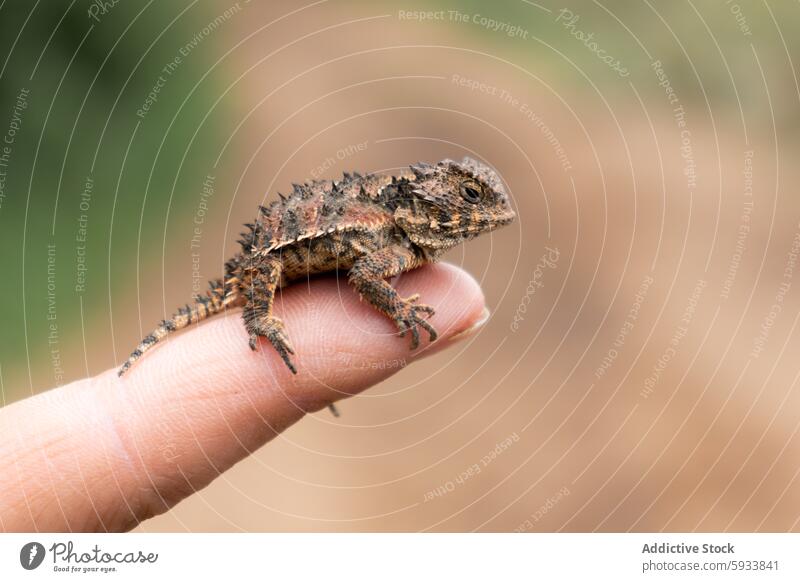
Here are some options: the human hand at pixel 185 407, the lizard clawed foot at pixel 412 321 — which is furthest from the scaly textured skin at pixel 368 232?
the human hand at pixel 185 407

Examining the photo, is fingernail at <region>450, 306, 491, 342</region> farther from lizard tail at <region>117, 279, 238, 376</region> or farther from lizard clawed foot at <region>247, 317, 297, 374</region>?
lizard tail at <region>117, 279, 238, 376</region>

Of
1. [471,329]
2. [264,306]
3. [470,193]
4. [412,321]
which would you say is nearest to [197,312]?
[264,306]

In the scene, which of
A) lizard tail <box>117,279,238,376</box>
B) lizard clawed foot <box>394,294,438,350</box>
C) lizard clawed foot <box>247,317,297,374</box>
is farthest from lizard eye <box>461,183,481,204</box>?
lizard tail <box>117,279,238,376</box>

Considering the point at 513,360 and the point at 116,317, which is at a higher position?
the point at 116,317

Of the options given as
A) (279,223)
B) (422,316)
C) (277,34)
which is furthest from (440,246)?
(277,34)

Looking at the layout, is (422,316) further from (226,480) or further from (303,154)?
(303,154)

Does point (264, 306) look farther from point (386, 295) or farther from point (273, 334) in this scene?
point (386, 295)
